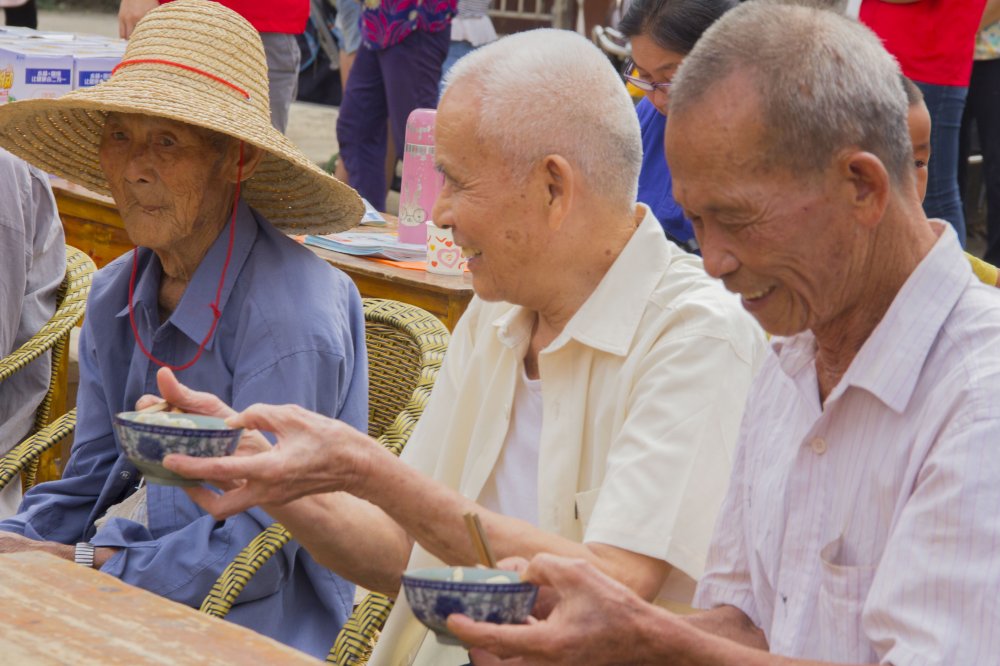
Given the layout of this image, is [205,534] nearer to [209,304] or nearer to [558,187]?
[209,304]

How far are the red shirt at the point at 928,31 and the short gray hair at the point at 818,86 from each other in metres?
3.39

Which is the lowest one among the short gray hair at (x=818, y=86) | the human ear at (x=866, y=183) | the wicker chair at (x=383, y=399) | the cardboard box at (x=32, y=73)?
the cardboard box at (x=32, y=73)

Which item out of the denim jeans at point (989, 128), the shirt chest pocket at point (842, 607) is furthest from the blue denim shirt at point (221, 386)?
the denim jeans at point (989, 128)

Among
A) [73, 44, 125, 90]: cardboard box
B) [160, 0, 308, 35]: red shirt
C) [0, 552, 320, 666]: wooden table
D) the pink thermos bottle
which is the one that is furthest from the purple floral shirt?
[0, 552, 320, 666]: wooden table

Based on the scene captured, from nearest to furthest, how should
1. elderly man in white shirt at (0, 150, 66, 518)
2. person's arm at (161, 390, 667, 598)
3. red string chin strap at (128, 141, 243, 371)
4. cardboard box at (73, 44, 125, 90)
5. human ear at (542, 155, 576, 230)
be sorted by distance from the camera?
person's arm at (161, 390, 667, 598)
human ear at (542, 155, 576, 230)
red string chin strap at (128, 141, 243, 371)
elderly man in white shirt at (0, 150, 66, 518)
cardboard box at (73, 44, 125, 90)

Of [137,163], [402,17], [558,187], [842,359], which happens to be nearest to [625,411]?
[558,187]

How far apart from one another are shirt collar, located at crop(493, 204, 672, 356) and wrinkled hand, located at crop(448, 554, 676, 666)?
66cm

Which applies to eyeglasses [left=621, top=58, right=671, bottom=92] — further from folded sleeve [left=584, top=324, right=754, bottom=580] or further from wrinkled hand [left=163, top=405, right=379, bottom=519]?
wrinkled hand [left=163, top=405, right=379, bottom=519]

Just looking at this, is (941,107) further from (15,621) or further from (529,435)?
(15,621)

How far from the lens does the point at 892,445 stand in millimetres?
1751

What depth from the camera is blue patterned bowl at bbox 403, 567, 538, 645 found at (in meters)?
1.67

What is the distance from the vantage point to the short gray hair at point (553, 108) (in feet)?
7.55

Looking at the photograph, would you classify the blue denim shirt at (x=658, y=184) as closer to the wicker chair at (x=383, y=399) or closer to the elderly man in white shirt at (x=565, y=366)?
the wicker chair at (x=383, y=399)

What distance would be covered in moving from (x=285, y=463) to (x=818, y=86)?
86 centimetres
